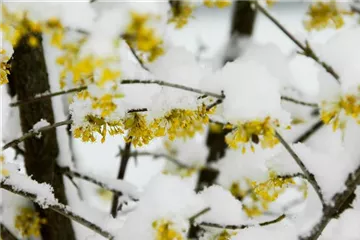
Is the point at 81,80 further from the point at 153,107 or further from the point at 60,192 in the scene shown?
the point at 60,192

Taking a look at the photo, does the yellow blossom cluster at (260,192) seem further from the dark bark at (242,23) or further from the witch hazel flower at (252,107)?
the dark bark at (242,23)

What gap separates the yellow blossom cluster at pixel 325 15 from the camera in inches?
80.2

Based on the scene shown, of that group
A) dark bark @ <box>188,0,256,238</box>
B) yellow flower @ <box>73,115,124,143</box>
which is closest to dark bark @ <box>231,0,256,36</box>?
dark bark @ <box>188,0,256,238</box>

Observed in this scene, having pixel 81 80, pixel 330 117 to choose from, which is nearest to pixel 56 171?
pixel 81 80

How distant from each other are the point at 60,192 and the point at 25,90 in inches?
18.0

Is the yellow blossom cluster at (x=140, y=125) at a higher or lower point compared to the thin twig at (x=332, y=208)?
higher

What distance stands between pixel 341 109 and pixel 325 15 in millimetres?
1150

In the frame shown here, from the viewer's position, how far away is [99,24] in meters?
1.03

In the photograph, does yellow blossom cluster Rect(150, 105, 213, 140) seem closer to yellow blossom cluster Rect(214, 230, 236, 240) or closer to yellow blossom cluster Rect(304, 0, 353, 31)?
yellow blossom cluster Rect(214, 230, 236, 240)

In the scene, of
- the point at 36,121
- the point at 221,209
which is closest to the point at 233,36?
the point at 36,121

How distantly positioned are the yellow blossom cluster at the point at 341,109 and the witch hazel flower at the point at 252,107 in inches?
4.0

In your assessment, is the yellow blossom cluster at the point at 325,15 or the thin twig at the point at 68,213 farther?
the yellow blossom cluster at the point at 325,15

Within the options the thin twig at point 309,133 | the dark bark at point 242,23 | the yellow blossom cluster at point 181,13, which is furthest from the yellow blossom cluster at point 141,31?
the dark bark at point 242,23

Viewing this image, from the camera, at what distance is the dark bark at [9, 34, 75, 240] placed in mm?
1711
